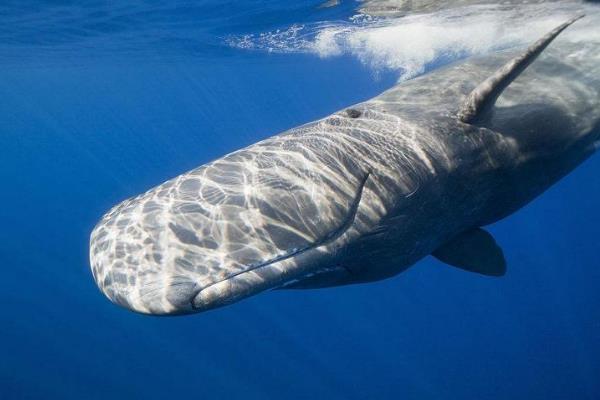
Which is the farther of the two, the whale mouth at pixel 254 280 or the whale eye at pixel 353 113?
the whale eye at pixel 353 113

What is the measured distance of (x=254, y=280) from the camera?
11.1 feet

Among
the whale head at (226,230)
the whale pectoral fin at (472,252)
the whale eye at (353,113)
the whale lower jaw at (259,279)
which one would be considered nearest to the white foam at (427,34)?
the whale pectoral fin at (472,252)

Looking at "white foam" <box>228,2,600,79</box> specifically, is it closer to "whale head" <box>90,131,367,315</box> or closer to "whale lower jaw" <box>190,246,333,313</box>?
"whale head" <box>90,131,367,315</box>

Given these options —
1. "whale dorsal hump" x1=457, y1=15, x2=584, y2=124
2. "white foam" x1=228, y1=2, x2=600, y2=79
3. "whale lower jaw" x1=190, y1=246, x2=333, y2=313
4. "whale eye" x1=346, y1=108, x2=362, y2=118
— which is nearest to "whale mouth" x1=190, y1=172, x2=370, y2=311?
"whale lower jaw" x1=190, y1=246, x2=333, y2=313

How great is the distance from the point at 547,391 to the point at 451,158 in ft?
99.2

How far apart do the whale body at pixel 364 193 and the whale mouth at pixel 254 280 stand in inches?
0.4

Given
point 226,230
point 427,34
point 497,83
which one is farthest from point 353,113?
point 427,34

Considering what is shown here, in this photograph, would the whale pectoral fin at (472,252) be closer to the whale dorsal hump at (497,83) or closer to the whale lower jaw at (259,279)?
the whale dorsal hump at (497,83)

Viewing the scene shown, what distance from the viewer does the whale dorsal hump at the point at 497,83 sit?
4496 millimetres

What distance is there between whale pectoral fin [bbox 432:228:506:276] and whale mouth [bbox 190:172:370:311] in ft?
8.90

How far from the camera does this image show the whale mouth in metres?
3.13

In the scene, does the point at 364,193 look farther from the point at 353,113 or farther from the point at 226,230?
the point at 226,230

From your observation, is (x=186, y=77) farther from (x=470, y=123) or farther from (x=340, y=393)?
(x=470, y=123)

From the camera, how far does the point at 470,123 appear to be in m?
5.26
